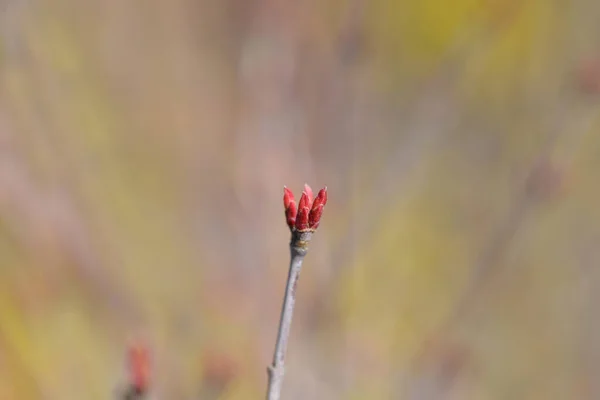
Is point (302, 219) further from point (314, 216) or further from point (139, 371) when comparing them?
point (139, 371)

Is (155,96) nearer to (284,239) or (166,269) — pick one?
(166,269)

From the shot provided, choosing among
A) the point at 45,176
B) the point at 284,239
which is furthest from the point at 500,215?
the point at 45,176

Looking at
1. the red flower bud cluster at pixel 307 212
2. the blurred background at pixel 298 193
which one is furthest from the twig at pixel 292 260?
the blurred background at pixel 298 193

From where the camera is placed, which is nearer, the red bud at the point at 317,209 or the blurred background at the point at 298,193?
the red bud at the point at 317,209

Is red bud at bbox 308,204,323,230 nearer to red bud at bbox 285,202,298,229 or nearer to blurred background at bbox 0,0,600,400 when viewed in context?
red bud at bbox 285,202,298,229

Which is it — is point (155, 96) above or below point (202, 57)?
below

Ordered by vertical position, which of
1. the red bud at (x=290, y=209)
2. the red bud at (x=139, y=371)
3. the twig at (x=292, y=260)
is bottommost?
the red bud at (x=139, y=371)

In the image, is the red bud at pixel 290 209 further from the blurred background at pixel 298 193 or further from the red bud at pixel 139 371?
the blurred background at pixel 298 193

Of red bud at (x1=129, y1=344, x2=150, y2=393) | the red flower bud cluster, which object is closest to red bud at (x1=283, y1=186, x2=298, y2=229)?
the red flower bud cluster
